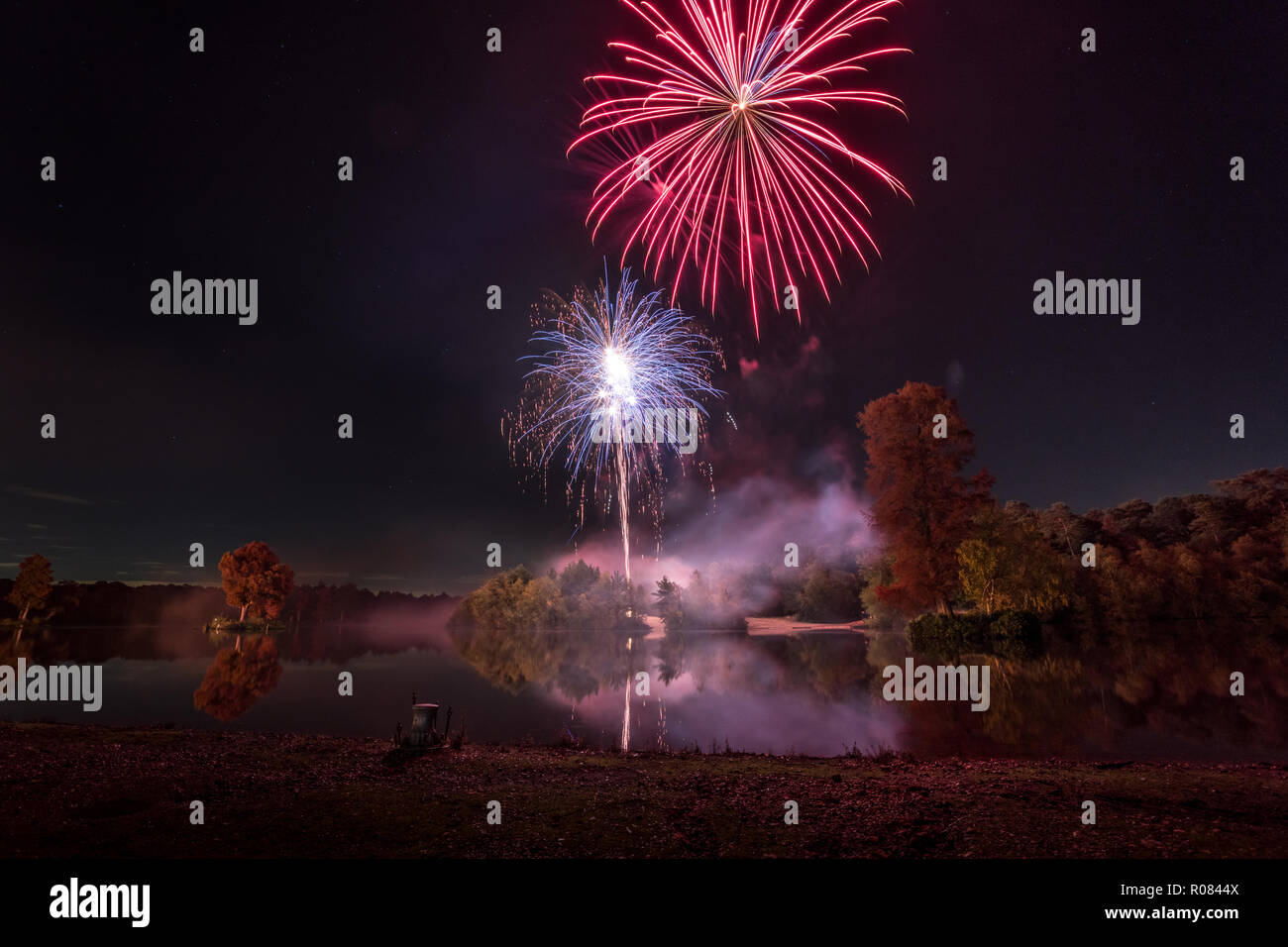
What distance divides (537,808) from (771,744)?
11.3 metres

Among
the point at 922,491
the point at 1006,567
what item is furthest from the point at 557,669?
the point at 1006,567

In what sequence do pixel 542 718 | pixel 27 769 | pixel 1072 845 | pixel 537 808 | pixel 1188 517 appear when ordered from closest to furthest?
pixel 1072 845 < pixel 537 808 < pixel 27 769 < pixel 542 718 < pixel 1188 517

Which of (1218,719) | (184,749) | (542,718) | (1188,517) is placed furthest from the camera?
(1188,517)

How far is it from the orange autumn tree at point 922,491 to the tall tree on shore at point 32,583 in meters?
119

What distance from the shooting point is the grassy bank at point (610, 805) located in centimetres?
928

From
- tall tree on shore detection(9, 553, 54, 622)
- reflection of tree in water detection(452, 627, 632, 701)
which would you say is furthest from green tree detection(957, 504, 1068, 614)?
tall tree on shore detection(9, 553, 54, 622)

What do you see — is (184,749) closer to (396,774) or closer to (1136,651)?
(396,774)

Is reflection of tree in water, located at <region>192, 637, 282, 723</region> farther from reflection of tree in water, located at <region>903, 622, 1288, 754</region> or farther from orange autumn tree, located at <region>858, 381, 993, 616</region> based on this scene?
orange autumn tree, located at <region>858, 381, 993, 616</region>

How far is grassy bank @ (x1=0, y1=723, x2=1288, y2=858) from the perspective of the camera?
9281 millimetres

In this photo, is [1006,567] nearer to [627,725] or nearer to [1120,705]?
[1120,705]

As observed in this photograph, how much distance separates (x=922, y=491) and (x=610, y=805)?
4393 cm
